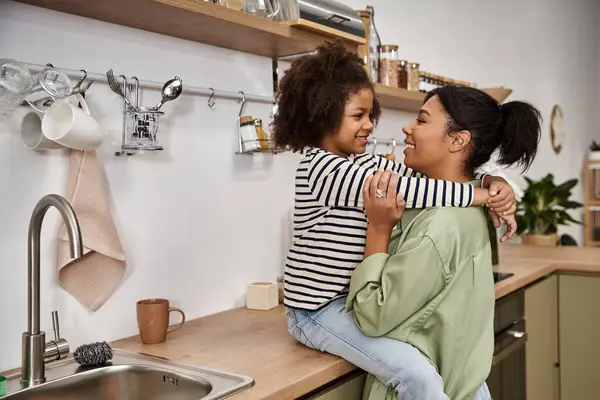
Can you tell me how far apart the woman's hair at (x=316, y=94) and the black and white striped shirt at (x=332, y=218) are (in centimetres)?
6

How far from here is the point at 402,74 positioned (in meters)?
2.43

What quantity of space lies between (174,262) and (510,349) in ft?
4.00

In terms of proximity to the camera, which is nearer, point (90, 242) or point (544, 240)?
point (90, 242)

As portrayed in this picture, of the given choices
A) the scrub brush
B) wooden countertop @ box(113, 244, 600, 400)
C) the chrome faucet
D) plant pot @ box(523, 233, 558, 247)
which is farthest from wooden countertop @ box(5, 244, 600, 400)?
plant pot @ box(523, 233, 558, 247)

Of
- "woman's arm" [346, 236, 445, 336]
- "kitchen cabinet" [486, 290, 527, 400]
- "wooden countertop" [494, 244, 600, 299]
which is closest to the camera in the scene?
"woman's arm" [346, 236, 445, 336]

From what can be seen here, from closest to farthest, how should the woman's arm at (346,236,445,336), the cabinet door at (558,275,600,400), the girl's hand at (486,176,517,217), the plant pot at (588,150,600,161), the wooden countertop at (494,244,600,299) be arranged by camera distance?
the woman's arm at (346,236,445,336)
the girl's hand at (486,176,517,217)
the wooden countertop at (494,244,600,299)
the cabinet door at (558,275,600,400)
the plant pot at (588,150,600,161)

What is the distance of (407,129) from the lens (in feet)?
5.48

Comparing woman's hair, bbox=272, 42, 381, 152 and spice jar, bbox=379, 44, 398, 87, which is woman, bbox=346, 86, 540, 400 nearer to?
woman's hair, bbox=272, 42, 381, 152

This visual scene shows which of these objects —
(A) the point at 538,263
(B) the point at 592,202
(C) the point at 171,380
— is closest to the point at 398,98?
(A) the point at 538,263

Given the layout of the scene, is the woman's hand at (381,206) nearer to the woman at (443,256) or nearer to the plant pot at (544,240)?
the woman at (443,256)

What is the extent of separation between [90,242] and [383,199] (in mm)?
673

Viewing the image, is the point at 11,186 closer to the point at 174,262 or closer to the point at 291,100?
the point at 174,262

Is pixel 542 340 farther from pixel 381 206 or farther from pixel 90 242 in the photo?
Result: pixel 90 242

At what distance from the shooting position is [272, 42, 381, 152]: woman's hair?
1.47 m
